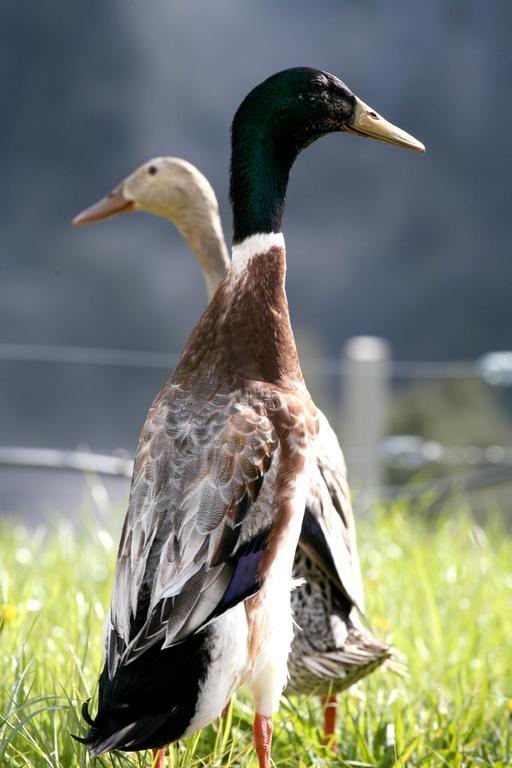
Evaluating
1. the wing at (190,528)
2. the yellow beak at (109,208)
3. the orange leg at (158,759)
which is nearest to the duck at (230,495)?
the wing at (190,528)

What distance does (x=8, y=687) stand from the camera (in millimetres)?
2344

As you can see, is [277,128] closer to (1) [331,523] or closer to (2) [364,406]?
(1) [331,523]

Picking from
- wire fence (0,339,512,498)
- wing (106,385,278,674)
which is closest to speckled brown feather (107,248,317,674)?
wing (106,385,278,674)

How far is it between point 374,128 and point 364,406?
→ 3.29 m

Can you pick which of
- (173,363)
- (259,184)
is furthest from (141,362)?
(259,184)

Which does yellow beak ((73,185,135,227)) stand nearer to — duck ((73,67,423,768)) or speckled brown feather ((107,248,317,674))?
duck ((73,67,423,768))

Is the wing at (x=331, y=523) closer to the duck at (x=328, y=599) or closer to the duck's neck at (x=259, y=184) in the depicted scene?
the duck at (x=328, y=599)

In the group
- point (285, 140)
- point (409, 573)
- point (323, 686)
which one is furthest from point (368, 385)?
point (285, 140)

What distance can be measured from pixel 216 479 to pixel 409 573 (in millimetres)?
1862

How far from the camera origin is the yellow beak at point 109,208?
292cm

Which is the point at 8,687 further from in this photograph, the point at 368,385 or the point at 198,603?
the point at 368,385

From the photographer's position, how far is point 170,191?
Result: 2.81 metres

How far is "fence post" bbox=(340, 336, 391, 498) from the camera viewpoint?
5238 mm

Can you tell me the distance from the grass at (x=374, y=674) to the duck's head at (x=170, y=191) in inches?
37.4
